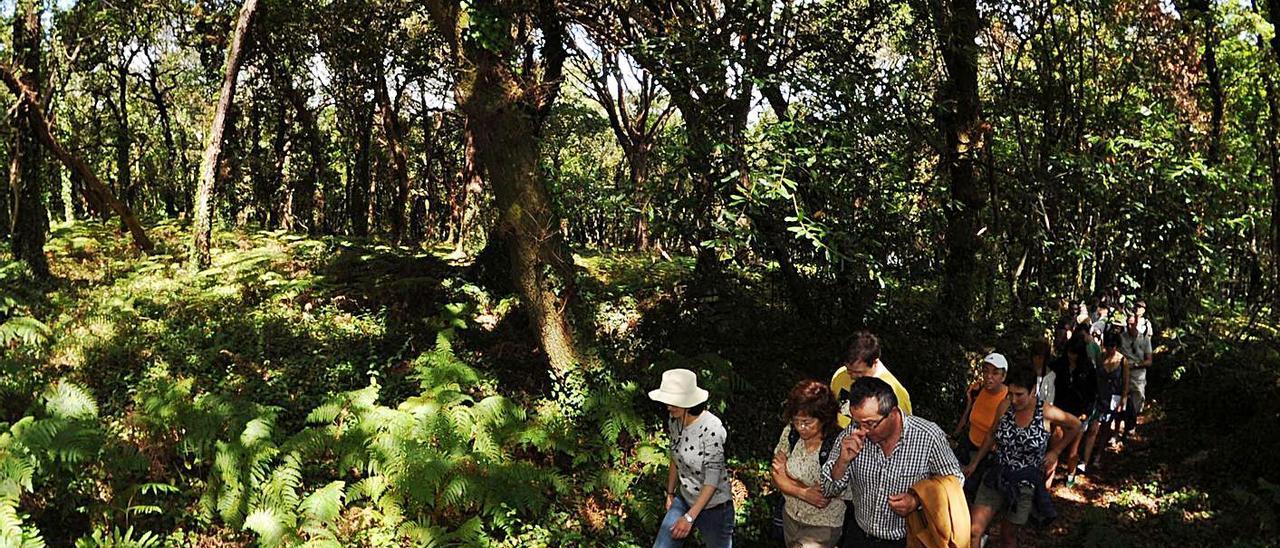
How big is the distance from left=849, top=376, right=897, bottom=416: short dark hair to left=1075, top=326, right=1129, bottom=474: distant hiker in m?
5.54

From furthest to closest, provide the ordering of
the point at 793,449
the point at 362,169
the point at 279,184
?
the point at 279,184, the point at 362,169, the point at 793,449

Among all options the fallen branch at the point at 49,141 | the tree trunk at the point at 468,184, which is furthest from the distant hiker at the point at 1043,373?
the fallen branch at the point at 49,141

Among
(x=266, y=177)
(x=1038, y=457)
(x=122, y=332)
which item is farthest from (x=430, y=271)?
(x=266, y=177)

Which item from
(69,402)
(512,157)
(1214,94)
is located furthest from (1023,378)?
(1214,94)

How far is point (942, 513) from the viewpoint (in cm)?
434

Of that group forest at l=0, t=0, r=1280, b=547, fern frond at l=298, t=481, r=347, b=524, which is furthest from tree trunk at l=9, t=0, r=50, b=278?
fern frond at l=298, t=481, r=347, b=524

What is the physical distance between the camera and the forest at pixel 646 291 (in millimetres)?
7160

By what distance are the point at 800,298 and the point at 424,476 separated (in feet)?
21.4

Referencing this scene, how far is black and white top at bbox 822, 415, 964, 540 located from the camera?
4.50m

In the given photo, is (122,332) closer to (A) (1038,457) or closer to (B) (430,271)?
(B) (430,271)

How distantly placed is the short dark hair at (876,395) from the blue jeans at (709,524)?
139cm

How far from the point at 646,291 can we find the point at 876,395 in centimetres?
988

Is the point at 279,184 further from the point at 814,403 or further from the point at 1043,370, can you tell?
the point at 814,403

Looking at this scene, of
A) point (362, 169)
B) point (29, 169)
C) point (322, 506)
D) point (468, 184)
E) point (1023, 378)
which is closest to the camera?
point (1023, 378)
